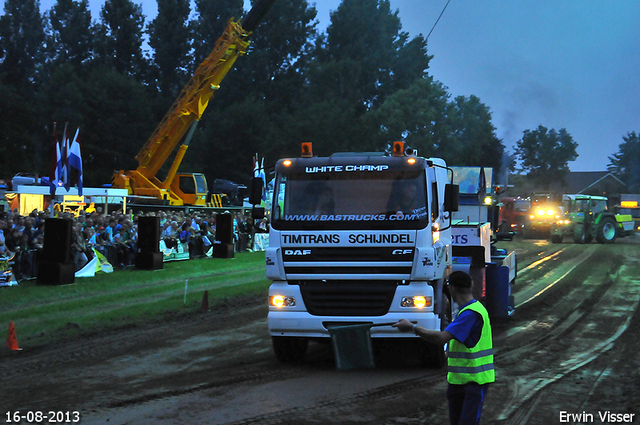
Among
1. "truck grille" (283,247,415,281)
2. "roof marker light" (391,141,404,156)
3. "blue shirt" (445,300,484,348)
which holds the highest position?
"roof marker light" (391,141,404,156)

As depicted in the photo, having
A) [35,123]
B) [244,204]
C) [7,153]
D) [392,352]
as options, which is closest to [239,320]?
[392,352]

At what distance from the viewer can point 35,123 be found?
205ft

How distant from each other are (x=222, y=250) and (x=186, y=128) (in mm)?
10122

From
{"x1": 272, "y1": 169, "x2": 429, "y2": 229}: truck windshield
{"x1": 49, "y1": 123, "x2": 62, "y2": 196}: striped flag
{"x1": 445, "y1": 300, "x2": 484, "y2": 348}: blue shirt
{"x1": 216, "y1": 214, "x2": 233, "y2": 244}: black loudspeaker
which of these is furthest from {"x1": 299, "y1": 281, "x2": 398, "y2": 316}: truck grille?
{"x1": 216, "y1": 214, "x2": 233, "y2": 244}: black loudspeaker

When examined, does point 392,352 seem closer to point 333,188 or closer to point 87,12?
point 333,188

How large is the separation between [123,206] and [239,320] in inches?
743

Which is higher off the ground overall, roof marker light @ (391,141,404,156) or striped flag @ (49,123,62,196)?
striped flag @ (49,123,62,196)

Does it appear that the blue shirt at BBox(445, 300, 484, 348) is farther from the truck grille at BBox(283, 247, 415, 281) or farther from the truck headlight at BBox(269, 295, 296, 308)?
the truck headlight at BBox(269, 295, 296, 308)

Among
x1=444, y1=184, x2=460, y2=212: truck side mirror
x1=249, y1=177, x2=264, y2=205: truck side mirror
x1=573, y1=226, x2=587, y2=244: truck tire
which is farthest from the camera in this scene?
x1=573, y1=226, x2=587, y2=244: truck tire

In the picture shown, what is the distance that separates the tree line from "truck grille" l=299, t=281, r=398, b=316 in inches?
2007

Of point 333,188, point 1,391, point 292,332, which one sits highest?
point 333,188

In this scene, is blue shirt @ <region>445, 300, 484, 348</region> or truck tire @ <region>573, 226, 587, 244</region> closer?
blue shirt @ <region>445, 300, 484, 348</region>

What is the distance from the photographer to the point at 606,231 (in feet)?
124

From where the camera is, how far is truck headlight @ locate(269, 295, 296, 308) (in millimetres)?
9227
